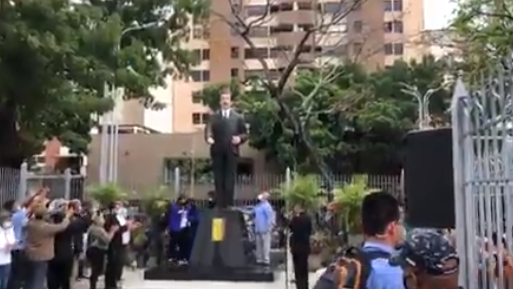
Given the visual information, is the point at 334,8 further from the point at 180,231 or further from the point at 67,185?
the point at 180,231

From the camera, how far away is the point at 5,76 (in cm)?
1923

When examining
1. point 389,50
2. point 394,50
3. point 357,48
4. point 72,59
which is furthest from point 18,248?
point 394,50

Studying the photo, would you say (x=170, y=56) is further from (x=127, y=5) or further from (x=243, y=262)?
(x=243, y=262)

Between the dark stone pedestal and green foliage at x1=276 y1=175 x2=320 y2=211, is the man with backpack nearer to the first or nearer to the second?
the dark stone pedestal

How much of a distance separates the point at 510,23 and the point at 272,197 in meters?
12.2

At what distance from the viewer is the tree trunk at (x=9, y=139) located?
2308 cm

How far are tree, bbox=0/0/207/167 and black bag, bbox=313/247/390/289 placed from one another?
15375 mm

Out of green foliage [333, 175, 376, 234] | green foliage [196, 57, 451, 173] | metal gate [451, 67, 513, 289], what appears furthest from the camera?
green foliage [196, 57, 451, 173]

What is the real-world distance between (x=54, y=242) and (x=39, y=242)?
0.77m

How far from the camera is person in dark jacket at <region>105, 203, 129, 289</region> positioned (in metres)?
14.5

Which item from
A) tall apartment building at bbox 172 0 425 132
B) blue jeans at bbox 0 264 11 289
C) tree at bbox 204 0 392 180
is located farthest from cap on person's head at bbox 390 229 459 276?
tall apartment building at bbox 172 0 425 132

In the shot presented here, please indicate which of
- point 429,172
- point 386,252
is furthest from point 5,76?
point 386,252

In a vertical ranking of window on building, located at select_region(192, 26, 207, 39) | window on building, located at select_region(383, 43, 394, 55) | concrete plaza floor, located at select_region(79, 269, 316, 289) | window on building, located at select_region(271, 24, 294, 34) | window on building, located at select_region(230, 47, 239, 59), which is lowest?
concrete plaza floor, located at select_region(79, 269, 316, 289)

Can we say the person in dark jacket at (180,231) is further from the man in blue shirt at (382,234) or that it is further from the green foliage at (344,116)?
the green foliage at (344,116)
